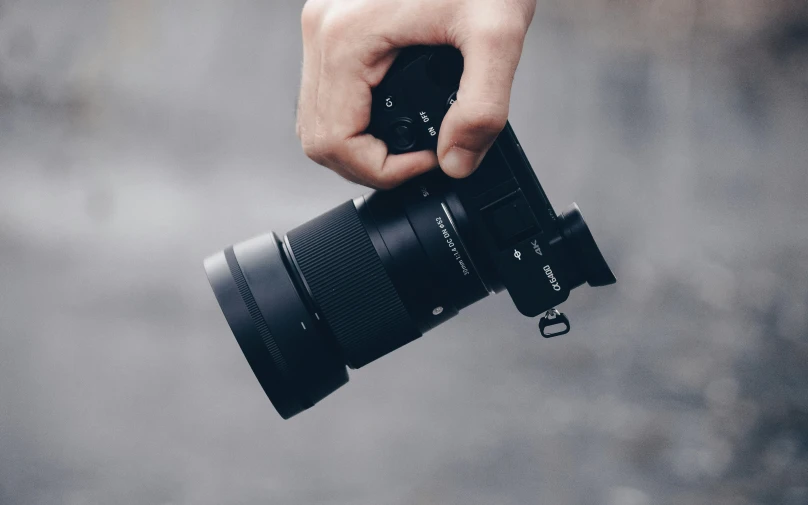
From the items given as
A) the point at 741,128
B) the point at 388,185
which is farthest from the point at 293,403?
the point at 741,128

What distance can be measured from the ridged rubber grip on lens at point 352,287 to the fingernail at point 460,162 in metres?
0.11

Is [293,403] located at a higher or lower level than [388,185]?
lower

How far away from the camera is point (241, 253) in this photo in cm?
69

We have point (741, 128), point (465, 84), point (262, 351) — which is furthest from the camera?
point (741, 128)

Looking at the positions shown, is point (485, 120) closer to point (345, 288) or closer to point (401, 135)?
point (401, 135)

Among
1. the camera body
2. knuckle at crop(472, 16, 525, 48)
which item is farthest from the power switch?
knuckle at crop(472, 16, 525, 48)

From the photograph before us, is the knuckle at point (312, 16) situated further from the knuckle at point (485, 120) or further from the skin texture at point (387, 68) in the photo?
the knuckle at point (485, 120)

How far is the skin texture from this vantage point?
1.76 ft

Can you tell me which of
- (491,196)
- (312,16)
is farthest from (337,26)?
(491,196)

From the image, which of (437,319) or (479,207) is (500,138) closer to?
(479,207)

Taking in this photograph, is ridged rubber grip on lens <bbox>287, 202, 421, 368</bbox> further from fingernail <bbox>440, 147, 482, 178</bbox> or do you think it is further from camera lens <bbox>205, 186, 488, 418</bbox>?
fingernail <bbox>440, 147, 482, 178</bbox>

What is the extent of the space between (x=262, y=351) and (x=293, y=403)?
0.06 m

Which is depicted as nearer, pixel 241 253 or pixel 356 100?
pixel 356 100

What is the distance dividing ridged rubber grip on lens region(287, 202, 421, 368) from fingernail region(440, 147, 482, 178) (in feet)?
0.36
